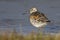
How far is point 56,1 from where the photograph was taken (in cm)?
1762

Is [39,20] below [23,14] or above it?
below

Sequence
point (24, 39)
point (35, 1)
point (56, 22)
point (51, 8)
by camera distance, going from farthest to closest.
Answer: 1. point (35, 1)
2. point (51, 8)
3. point (56, 22)
4. point (24, 39)

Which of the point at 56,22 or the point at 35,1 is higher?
the point at 35,1

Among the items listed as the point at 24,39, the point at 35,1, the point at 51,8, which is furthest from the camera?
the point at 35,1

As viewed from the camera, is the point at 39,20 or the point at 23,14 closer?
the point at 39,20

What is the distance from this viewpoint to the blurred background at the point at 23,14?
38.1 ft

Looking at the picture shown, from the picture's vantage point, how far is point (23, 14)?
12883 mm

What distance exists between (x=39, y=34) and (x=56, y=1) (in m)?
9.19

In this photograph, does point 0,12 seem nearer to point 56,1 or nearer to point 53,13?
point 53,13

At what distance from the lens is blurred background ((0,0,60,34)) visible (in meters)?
11.6

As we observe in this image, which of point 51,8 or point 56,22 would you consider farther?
point 51,8

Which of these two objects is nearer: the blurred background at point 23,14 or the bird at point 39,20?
the bird at point 39,20

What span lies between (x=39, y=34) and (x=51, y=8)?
748 cm

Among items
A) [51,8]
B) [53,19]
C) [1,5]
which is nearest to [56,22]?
[53,19]
